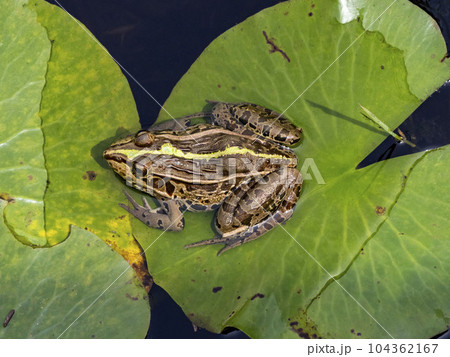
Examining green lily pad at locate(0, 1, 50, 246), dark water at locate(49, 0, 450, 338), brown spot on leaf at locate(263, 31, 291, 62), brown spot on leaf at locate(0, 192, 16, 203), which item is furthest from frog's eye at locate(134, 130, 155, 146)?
brown spot on leaf at locate(263, 31, 291, 62)

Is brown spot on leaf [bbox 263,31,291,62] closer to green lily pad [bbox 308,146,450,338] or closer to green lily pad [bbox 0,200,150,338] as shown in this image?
green lily pad [bbox 308,146,450,338]

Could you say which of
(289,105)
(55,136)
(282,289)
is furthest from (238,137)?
(55,136)

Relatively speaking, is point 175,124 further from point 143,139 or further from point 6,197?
point 6,197

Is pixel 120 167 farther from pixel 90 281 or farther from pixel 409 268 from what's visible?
pixel 409 268

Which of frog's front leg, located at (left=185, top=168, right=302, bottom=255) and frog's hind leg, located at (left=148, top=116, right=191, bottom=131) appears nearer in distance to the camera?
frog's front leg, located at (left=185, top=168, right=302, bottom=255)

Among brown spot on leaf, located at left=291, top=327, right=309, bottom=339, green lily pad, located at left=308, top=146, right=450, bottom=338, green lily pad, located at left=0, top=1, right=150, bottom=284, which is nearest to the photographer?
green lily pad, located at left=308, top=146, right=450, bottom=338

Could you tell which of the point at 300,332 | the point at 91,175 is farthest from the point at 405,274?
the point at 91,175
